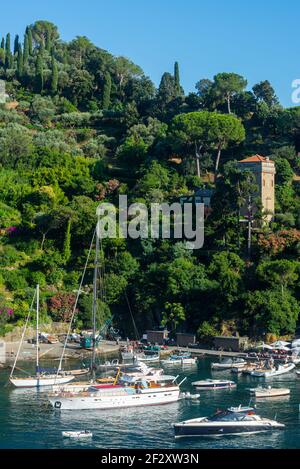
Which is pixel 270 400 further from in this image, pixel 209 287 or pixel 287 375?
pixel 209 287

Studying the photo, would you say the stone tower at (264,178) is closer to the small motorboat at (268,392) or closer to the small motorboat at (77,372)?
the small motorboat at (77,372)

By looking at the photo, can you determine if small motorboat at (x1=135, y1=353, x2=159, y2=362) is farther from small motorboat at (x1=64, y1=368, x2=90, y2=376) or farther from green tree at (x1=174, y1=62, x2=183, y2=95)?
green tree at (x1=174, y1=62, x2=183, y2=95)

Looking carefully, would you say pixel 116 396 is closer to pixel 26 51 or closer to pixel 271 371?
pixel 271 371

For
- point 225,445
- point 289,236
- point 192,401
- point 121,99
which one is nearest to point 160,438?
point 225,445

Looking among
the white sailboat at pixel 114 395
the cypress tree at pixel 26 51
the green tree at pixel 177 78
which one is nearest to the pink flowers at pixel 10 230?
the white sailboat at pixel 114 395

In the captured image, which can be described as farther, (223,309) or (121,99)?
(121,99)

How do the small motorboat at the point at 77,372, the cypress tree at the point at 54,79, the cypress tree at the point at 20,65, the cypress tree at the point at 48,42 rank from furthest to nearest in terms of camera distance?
the cypress tree at the point at 48,42 → the cypress tree at the point at 20,65 → the cypress tree at the point at 54,79 → the small motorboat at the point at 77,372

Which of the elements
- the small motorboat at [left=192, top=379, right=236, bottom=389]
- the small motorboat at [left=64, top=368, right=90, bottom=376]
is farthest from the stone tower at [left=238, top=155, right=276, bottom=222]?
the small motorboat at [left=64, top=368, right=90, bottom=376]
